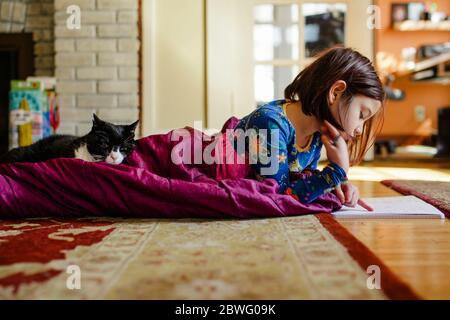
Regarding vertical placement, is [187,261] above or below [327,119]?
below

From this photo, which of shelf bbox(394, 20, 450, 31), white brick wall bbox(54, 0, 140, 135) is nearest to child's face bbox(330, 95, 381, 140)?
white brick wall bbox(54, 0, 140, 135)

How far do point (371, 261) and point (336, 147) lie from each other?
1.63 feet

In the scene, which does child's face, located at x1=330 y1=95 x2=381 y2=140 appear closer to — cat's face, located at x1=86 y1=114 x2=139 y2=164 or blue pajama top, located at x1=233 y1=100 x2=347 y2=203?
blue pajama top, located at x1=233 y1=100 x2=347 y2=203

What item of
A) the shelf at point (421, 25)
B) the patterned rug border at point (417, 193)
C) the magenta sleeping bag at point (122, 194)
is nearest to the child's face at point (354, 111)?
the magenta sleeping bag at point (122, 194)

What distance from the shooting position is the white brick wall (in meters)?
→ 2.89

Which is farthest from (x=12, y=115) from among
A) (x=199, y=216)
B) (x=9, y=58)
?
(x=199, y=216)

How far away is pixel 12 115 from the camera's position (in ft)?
9.00

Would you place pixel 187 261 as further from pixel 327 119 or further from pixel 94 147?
pixel 94 147

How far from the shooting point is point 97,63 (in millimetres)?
2906

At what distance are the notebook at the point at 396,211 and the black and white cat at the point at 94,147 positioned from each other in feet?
2.09

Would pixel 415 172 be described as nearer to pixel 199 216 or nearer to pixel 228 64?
pixel 228 64

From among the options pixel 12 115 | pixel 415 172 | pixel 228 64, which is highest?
pixel 228 64

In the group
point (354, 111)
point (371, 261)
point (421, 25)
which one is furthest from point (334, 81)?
point (421, 25)
